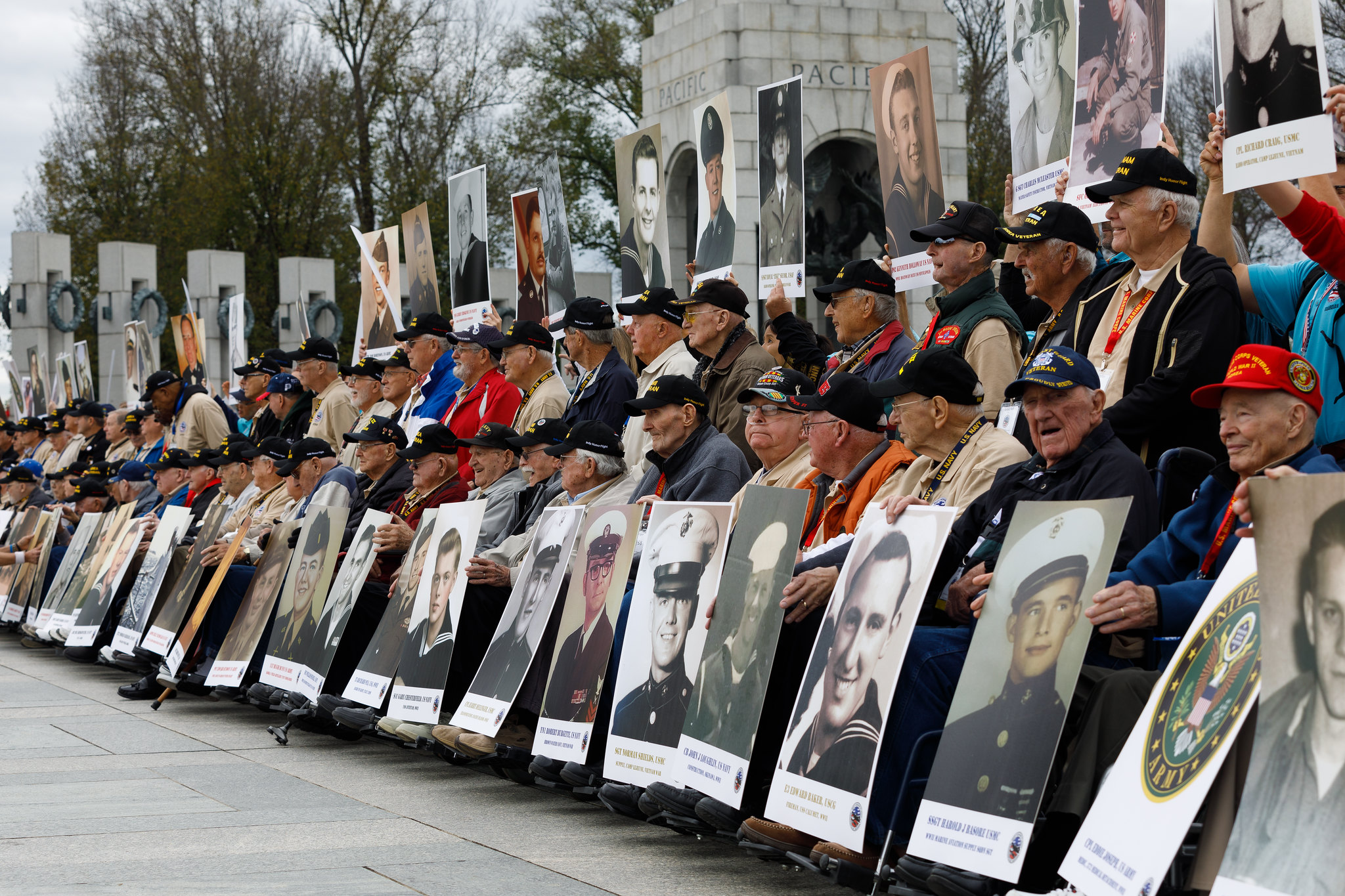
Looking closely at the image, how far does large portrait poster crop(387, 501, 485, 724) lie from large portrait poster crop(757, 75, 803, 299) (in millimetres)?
2458

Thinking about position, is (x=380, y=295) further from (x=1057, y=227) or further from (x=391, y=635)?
(x=1057, y=227)

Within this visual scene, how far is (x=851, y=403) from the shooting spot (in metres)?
5.60

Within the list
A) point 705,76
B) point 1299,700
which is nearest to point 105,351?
point 705,76

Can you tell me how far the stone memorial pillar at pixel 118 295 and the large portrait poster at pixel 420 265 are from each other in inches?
623

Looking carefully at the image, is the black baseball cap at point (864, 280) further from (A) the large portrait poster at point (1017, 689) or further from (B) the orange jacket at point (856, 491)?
(A) the large portrait poster at point (1017, 689)

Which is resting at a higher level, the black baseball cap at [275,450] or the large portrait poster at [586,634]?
the black baseball cap at [275,450]

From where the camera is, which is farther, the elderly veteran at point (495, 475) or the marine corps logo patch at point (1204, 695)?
the elderly veteran at point (495, 475)

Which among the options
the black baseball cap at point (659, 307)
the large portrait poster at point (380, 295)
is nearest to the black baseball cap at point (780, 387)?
the black baseball cap at point (659, 307)

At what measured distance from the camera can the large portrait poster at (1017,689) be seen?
11.9 feet

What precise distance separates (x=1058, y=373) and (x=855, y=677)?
1.12m

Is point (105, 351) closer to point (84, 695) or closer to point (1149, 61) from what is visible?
point (84, 695)

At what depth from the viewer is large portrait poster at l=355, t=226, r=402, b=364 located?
12.3m

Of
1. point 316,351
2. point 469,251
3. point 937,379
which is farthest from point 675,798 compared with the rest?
point 316,351

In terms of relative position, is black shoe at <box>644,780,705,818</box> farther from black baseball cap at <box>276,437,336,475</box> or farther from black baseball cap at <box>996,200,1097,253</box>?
black baseball cap at <box>276,437,336,475</box>
